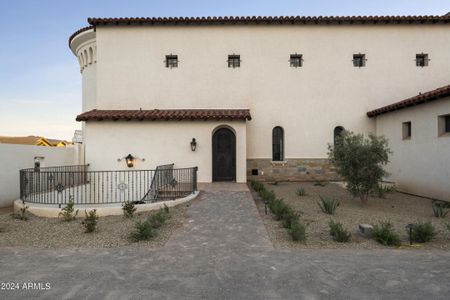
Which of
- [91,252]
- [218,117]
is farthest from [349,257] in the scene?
[218,117]

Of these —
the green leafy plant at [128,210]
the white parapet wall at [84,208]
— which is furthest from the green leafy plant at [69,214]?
the green leafy plant at [128,210]

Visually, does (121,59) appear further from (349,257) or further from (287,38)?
(349,257)

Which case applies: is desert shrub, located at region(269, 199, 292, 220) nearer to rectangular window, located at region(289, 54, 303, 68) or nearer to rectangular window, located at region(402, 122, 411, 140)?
rectangular window, located at region(402, 122, 411, 140)

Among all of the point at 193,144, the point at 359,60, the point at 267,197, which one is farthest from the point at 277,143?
the point at 267,197

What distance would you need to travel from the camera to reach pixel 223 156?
49.2ft

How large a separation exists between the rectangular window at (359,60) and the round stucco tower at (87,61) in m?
16.3

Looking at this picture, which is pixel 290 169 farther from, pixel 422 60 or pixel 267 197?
pixel 422 60

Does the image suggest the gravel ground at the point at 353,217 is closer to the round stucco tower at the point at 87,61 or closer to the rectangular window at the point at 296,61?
the rectangular window at the point at 296,61

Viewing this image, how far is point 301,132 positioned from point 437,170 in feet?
21.7

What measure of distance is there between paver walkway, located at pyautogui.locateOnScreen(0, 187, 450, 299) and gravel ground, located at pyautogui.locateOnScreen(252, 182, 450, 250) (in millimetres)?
474

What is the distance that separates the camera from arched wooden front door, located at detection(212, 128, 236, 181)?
49.1 ft

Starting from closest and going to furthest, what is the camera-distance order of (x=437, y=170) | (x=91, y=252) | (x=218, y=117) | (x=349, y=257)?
(x=349, y=257)
(x=91, y=252)
(x=437, y=170)
(x=218, y=117)

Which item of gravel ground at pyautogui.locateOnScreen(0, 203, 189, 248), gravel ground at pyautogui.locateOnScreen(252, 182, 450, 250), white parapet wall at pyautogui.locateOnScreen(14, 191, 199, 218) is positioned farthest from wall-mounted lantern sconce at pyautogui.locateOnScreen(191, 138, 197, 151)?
gravel ground at pyautogui.locateOnScreen(0, 203, 189, 248)

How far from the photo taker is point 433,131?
11.6 meters
